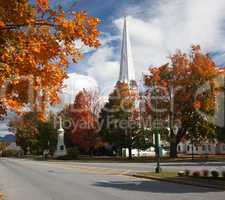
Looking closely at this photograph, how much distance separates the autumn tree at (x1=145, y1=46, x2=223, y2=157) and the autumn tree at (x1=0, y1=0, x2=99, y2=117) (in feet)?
151

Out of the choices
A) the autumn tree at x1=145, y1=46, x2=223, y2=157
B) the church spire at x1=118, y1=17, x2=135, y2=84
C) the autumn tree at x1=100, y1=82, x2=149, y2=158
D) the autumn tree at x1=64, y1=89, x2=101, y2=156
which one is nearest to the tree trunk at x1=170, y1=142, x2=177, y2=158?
the autumn tree at x1=145, y1=46, x2=223, y2=157

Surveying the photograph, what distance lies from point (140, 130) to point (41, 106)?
58.4 metres

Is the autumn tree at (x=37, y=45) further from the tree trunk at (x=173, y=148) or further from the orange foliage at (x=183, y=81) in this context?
the tree trunk at (x=173, y=148)

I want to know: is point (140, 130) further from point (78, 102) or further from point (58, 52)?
point (58, 52)

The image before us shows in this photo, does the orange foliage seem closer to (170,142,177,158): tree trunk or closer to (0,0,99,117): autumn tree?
(170,142,177,158): tree trunk

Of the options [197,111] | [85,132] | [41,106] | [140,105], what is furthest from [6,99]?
[85,132]

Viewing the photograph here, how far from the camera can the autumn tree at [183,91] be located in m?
53.2

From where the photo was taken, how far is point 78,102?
7206 cm

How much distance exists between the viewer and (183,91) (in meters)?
54.0

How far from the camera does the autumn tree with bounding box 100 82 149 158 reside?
64.6 meters

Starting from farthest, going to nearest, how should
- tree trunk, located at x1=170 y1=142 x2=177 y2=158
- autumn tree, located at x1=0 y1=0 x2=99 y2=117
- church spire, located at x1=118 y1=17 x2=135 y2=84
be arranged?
church spire, located at x1=118 y1=17 x2=135 y2=84, tree trunk, located at x1=170 y1=142 x2=177 y2=158, autumn tree, located at x1=0 y1=0 x2=99 y2=117

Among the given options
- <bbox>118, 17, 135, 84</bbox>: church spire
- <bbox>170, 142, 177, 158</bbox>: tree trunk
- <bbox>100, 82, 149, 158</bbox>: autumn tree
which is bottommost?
<bbox>170, 142, 177, 158</bbox>: tree trunk

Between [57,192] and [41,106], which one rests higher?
[41,106]

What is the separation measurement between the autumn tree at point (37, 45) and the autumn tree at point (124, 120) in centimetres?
5631
